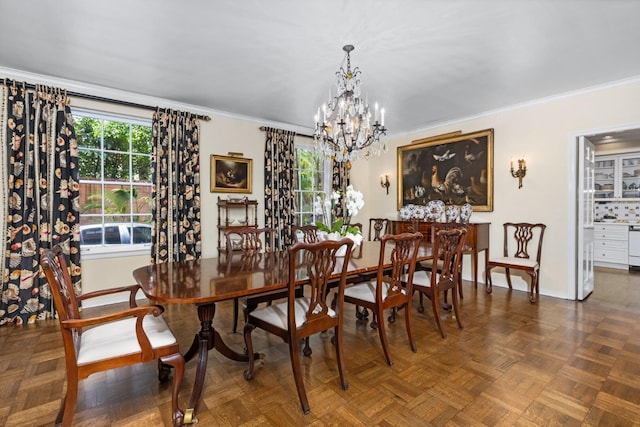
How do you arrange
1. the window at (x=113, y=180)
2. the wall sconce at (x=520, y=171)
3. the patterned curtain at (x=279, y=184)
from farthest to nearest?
1. the patterned curtain at (x=279, y=184)
2. the wall sconce at (x=520, y=171)
3. the window at (x=113, y=180)

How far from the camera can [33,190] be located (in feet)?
10.4

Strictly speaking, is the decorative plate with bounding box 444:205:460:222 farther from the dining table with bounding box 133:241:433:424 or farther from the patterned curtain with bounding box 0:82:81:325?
the patterned curtain with bounding box 0:82:81:325

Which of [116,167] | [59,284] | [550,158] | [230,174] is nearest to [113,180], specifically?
[116,167]

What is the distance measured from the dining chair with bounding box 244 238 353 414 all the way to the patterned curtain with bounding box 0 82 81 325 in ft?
8.60

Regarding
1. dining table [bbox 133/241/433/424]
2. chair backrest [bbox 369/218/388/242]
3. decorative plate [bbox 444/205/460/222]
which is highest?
decorative plate [bbox 444/205/460/222]

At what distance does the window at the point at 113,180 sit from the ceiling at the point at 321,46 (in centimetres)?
52

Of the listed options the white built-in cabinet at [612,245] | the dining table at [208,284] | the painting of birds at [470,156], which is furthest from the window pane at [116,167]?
the white built-in cabinet at [612,245]

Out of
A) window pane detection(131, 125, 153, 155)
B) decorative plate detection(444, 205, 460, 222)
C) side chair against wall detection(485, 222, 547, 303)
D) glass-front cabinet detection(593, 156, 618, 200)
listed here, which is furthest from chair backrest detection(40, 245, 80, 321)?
glass-front cabinet detection(593, 156, 618, 200)

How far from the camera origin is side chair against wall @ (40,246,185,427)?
1.45m

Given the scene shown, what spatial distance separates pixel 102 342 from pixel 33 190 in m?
2.50

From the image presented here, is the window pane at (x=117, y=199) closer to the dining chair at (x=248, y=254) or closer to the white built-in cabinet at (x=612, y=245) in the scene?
the dining chair at (x=248, y=254)

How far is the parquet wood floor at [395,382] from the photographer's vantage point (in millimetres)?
1737

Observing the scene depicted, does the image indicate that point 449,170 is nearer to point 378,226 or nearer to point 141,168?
point 378,226

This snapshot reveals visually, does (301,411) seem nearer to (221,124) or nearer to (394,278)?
(394,278)
